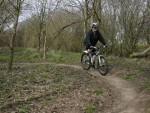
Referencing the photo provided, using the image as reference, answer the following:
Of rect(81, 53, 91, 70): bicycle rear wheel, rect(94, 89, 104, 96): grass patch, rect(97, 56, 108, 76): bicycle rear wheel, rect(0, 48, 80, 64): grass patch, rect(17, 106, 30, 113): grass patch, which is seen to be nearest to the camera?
rect(17, 106, 30, 113): grass patch

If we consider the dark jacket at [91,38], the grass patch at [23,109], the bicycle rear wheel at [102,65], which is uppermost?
the dark jacket at [91,38]

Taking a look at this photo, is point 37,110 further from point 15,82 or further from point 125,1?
point 125,1

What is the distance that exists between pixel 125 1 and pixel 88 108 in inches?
741

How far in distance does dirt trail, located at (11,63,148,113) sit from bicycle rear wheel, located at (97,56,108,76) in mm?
255

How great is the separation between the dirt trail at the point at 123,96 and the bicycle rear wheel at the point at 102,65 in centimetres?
25

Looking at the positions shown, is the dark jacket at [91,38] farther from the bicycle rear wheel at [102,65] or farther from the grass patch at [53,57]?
the grass patch at [53,57]

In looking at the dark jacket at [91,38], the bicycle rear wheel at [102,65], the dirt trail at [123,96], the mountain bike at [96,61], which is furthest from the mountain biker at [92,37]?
the dirt trail at [123,96]

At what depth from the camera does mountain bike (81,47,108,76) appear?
14.3 meters

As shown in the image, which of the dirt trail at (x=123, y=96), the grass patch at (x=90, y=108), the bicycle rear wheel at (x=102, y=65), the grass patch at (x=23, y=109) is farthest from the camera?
the bicycle rear wheel at (x=102, y=65)

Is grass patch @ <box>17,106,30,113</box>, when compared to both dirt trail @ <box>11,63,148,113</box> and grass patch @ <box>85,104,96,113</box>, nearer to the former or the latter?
grass patch @ <box>85,104,96,113</box>

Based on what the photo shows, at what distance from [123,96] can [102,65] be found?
3936 millimetres

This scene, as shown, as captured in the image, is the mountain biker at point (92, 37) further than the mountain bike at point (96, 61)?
Yes

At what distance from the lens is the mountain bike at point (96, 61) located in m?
14.3

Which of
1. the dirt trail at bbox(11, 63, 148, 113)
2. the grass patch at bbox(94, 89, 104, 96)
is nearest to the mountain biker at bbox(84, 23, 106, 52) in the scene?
the dirt trail at bbox(11, 63, 148, 113)
